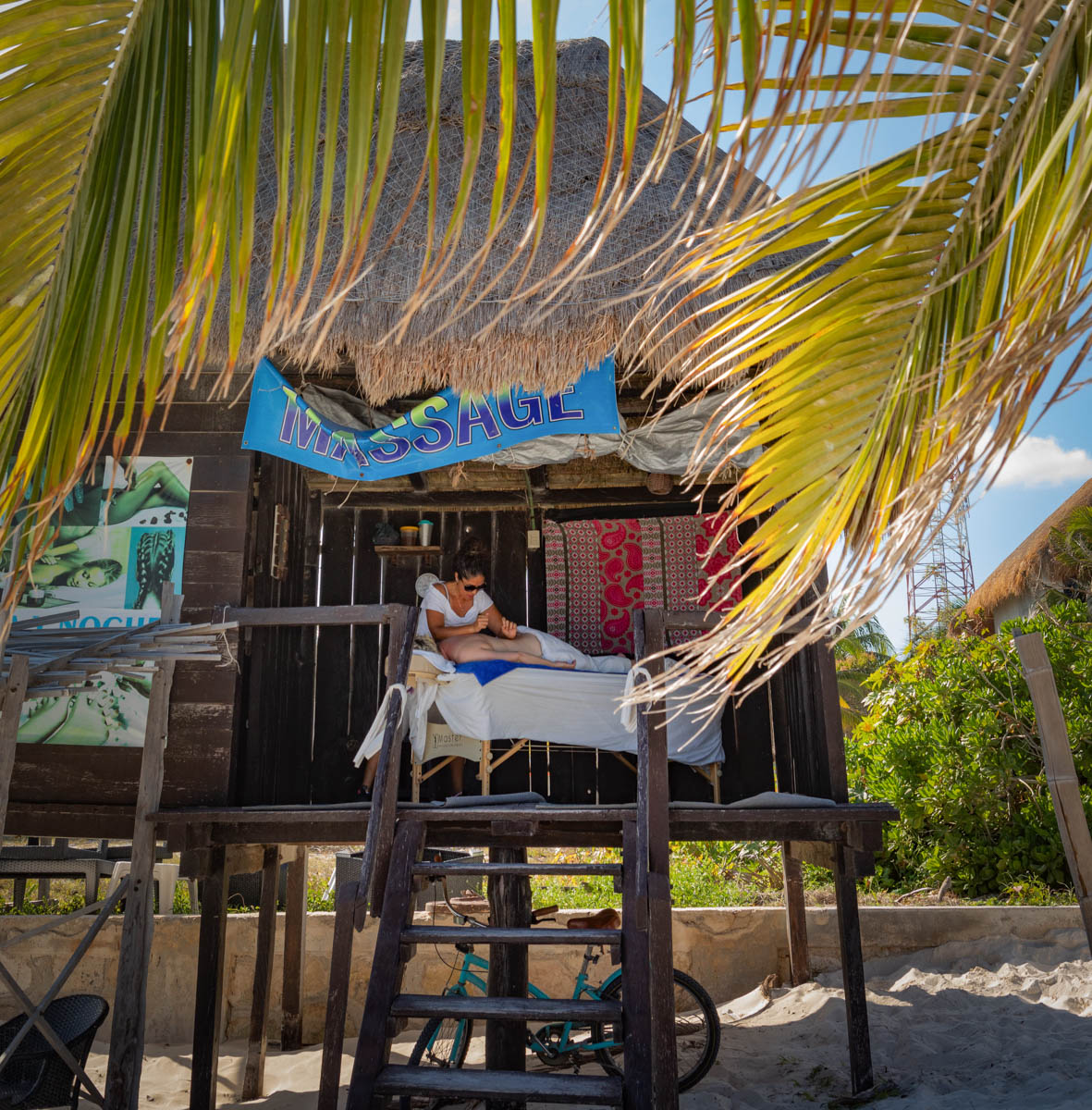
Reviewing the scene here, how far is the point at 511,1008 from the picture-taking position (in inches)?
127

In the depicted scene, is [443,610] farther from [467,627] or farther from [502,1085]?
[502,1085]

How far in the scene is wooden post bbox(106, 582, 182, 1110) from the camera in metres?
4.24

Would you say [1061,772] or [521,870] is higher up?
[1061,772]

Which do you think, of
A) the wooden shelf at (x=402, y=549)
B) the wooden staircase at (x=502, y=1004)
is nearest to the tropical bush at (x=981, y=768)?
the wooden shelf at (x=402, y=549)

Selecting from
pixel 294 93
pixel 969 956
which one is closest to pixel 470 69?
pixel 294 93

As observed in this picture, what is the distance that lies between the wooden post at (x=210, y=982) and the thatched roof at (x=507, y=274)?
2.70 m

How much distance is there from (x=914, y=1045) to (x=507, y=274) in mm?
4691

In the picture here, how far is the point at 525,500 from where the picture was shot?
23.7 feet

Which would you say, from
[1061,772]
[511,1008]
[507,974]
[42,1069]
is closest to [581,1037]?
[507,974]

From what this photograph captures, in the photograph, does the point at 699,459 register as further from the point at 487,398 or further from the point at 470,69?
the point at 487,398

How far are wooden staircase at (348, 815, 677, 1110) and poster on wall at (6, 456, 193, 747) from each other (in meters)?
1.93

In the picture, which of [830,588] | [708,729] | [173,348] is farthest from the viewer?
[708,729]

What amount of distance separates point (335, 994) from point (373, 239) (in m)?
3.61

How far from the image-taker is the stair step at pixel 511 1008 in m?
3.17
